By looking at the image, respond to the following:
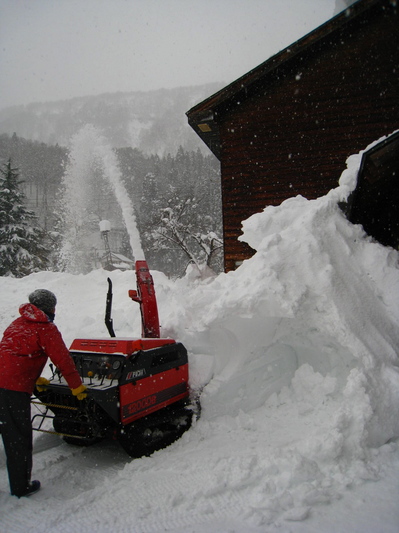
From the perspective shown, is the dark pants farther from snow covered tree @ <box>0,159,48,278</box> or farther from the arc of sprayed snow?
snow covered tree @ <box>0,159,48,278</box>

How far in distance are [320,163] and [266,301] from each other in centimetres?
551

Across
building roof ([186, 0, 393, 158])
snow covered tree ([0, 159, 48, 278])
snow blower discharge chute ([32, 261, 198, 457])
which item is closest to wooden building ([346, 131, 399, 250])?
snow blower discharge chute ([32, 261, 198, 457])

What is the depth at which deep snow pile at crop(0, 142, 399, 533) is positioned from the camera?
8.95 ft

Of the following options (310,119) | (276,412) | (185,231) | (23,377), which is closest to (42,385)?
(23,377)

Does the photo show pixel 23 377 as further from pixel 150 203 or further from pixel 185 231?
pixel 150 203

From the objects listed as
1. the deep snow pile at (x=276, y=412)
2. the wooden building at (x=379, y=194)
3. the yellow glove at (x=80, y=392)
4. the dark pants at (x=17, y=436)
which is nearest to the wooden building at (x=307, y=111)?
the wooden building at (x=379, y=194)

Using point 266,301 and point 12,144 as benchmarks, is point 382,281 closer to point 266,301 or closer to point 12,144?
point 266,301

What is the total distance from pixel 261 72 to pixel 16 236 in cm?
1927

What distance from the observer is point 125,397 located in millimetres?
3527

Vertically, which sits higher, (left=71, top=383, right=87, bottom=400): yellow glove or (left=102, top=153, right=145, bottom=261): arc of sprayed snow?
(left=102, top=153, right=145, bottom=261): arc of sprayed snow

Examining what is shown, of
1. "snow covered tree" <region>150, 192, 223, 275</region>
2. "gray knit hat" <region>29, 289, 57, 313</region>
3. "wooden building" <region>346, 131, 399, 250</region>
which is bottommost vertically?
"gray knit hat" <region>29, 289, 57, 313</region>

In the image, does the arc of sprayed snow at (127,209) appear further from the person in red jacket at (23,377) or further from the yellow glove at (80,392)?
the yellow glove at (80,392)

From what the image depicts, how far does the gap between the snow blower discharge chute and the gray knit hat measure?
643mm

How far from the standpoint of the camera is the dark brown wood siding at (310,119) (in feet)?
28.1
